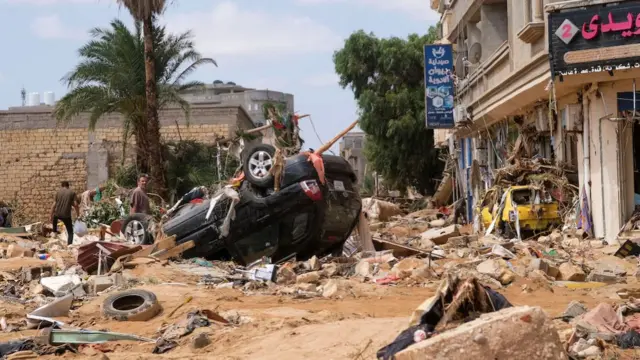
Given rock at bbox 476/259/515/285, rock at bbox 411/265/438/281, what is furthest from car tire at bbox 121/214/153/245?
rock at bbox 476/259/515/285

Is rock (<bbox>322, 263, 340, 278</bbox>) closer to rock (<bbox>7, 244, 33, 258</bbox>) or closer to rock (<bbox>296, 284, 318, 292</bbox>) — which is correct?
rock (<bbox>296, 284, 318, 292</bbox>)

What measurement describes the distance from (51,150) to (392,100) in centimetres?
1565

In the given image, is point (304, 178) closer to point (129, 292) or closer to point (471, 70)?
point (129, 292)

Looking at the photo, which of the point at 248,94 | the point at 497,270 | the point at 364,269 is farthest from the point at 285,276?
the point at 248,94

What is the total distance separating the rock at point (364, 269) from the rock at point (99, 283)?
3.47 m

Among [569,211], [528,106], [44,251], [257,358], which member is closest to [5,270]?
[44,251]

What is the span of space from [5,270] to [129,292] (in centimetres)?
503

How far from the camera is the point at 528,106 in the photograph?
2183 centimetres

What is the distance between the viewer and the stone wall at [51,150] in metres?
36.8

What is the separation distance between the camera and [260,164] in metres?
14.9

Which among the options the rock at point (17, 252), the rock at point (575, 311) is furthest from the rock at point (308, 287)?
the rock at point (17, 252)

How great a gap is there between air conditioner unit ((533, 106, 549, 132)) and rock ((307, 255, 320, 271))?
7933 mm

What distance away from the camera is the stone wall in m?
36.8

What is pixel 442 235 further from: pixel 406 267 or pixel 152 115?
pixel 152 115
